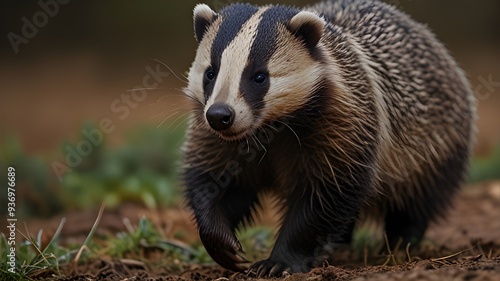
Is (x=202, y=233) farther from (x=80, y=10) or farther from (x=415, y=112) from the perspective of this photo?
(x=80, y=10)

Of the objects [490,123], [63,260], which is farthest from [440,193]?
[490,123]

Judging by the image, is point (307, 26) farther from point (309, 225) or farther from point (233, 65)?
point (309, 225)

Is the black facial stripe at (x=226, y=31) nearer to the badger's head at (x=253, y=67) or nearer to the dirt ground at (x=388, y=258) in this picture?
the badger's head at (x=253, y=67)

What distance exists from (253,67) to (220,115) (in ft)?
1.49

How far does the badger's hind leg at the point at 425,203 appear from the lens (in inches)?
261

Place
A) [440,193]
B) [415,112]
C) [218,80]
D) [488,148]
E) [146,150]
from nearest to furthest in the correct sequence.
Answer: [218,80] → [415,112] → [440,193] → [146,150] → [488,148]

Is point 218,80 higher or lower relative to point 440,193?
higher

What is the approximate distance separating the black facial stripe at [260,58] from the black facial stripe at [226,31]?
5.5 inches

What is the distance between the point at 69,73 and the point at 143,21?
1.83 meters

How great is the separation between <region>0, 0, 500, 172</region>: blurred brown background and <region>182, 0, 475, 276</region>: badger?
8945 millimetres

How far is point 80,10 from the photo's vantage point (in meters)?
15.6

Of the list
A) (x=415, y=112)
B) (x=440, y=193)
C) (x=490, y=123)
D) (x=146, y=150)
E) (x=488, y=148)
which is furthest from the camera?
(x=490, y=123)

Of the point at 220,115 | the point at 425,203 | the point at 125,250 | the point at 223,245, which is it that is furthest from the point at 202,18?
the point at 425,203

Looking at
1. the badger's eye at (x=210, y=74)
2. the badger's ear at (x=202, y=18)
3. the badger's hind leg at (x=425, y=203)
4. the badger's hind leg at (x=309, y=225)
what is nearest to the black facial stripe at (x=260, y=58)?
the badger's eye at (x=210, y=74)
